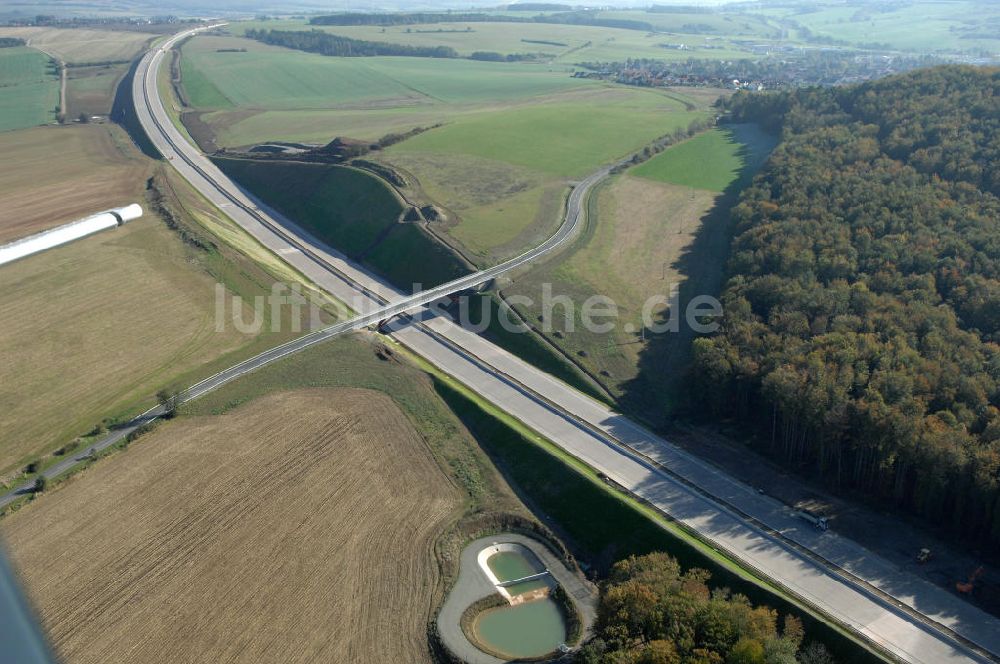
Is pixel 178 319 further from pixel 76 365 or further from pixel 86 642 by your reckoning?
pixel 86 642

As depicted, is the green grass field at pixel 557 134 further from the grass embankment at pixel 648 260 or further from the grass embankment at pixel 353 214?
the grass embankment at pixel 353 214

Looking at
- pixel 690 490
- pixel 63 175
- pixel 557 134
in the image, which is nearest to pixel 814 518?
pixel 690 490

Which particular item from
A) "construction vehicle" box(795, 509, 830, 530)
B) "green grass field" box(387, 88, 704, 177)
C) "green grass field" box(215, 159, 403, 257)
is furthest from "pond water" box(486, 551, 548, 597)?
"green grass field" box(387, 88, 704, 177)

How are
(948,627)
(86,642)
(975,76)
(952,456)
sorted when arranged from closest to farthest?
(86,642) → (948,627) → (952,456) → (975,76)

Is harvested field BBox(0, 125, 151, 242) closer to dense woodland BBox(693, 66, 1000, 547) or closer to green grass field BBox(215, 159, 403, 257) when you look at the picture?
green grass field BBox(215, 159, 403, 257)

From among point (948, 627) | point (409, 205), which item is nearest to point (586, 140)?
point (409, 205)

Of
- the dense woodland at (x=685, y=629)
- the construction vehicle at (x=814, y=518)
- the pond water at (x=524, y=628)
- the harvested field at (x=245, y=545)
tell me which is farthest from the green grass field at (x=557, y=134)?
the dense woodland at (x=685, y=629)
